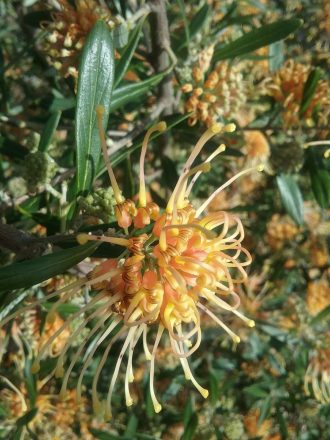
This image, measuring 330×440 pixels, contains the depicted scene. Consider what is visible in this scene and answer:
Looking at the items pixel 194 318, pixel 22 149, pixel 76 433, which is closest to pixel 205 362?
pixel 76 433

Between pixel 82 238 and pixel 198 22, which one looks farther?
pixel 198 22

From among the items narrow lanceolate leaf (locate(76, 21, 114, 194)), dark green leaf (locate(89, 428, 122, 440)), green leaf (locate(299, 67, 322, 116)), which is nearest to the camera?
narrow lanceolate leaf (locate(76, 21, 114, 194))

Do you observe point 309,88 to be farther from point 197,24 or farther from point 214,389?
point 214,389

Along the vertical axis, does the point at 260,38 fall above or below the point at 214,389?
above

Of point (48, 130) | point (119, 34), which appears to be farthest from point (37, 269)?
point (119, 34)

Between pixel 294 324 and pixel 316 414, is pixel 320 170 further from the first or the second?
pixel 316 414

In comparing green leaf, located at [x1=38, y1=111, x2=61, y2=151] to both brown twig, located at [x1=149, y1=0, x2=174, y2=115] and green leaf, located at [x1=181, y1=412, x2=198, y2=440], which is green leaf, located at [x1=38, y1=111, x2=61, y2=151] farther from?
green leaf, located at [x1=181, y1=412, x2=198, y2=440]

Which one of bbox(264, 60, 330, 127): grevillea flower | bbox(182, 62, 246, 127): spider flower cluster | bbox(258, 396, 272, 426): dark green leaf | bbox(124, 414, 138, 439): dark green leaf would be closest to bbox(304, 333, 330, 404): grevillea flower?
bbox(258, 396, 272, 426): dark green leaf
